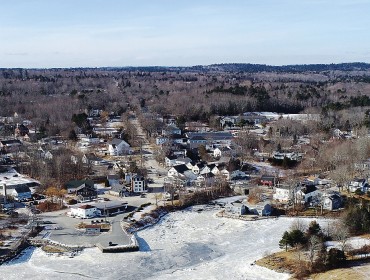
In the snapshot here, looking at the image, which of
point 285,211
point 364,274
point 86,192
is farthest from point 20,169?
point 364,274

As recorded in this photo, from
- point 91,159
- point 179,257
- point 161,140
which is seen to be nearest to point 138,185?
point 91,159

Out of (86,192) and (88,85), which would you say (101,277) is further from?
(88,85)

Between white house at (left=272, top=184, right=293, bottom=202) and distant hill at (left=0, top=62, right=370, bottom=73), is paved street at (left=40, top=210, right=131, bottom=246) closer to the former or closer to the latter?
white house at (left=272, top=184, right=293, bottom=202)

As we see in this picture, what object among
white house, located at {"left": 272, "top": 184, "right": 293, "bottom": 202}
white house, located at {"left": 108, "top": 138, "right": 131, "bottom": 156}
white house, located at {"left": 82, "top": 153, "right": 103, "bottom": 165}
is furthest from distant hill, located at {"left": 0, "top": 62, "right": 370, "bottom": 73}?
white house, located at {"left": 272, "top": 184, "right": 293, "bottom": 202}

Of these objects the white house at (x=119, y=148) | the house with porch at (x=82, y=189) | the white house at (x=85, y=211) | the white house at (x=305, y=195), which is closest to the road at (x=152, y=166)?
the white house at (x=119, y=148)

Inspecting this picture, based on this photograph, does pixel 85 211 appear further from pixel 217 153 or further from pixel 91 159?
pixel 217 153

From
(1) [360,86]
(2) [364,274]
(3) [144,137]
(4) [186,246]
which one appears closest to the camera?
(2) [364,274]
